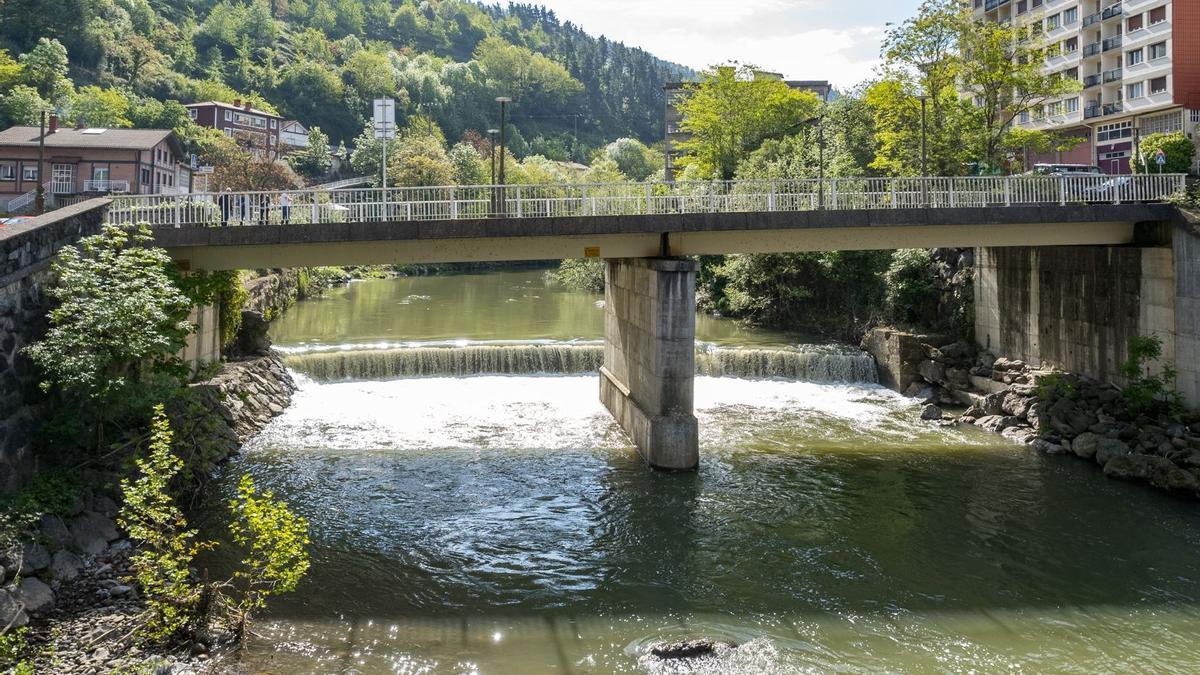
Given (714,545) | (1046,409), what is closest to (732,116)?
(1046,409)

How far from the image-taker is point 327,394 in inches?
1177

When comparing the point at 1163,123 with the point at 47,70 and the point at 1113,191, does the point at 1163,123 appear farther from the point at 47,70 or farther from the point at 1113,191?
the point at 47,70

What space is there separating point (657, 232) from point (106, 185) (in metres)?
59.1

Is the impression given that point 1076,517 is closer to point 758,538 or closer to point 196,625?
point 758,538

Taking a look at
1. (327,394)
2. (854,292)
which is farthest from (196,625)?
(854,292)

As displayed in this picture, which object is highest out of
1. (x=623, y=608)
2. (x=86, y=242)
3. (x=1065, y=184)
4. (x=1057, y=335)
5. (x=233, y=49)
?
(x=233, y=49)

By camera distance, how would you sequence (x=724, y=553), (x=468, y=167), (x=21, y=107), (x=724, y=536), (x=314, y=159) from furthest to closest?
(x=314, y=159)
(x=468, y=167)
(x=21, y=107)
(x=724, y=536)
(x=724, y=553)

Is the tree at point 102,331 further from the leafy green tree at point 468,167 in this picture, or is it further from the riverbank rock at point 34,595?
the leafy green tree at point 468,167

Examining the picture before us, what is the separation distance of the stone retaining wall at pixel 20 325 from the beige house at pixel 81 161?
52.8 metres

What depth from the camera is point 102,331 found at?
15.6 m

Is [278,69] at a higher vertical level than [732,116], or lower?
higher

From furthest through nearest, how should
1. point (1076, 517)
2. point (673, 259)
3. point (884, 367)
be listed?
point (884, 367) < point (673, 259) < point (1076, 517)

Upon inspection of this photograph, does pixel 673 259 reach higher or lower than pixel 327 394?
higher

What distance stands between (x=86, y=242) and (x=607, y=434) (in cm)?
1372
